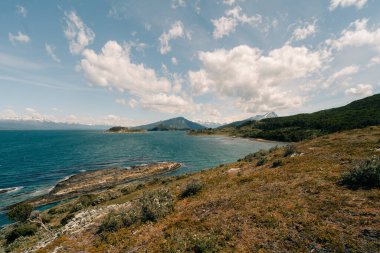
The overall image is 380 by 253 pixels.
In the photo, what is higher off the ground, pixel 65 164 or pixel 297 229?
pixel 297 229

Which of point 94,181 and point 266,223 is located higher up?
point 266,223

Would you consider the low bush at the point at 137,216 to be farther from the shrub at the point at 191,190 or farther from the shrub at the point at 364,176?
the shrub at the point at 364,176

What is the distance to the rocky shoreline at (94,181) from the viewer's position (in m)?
50.1

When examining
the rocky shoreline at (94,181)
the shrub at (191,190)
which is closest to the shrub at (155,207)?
the shrub at (191,190)

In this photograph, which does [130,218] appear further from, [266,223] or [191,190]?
[266,223]

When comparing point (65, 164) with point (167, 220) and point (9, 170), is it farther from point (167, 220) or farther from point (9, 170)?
point (167, 220)

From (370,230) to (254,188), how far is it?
34.7ft

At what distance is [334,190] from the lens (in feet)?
52.2

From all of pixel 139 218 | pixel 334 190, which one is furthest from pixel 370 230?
pixel 139 218

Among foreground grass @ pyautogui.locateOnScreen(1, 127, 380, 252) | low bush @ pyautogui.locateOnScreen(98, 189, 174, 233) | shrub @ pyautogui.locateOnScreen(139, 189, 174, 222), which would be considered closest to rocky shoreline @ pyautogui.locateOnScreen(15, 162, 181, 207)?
foreground grass @ pyautogui.locateOnScreen(1, 127, 380, 252)

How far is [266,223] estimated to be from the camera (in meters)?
13.5

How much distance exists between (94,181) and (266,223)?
62428mm

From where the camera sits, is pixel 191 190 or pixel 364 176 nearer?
pixel 364 176

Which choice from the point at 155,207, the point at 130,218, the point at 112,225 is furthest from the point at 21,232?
the point at 155,207
